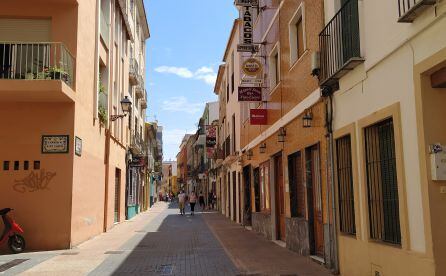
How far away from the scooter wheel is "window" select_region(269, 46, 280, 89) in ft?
28.2

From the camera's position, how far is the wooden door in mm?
15195

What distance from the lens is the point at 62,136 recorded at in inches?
537

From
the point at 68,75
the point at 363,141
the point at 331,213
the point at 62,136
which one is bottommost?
the point at 331,213

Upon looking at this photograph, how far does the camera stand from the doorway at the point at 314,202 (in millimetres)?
11020

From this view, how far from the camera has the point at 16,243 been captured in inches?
501

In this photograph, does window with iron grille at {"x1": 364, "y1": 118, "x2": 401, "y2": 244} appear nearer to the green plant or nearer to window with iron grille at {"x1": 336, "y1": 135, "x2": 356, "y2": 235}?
window with iron grille at {"x1": 336, "y1": 135, "x2": 356, "y2": 235}

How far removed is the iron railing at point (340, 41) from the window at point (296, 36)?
2521 mm

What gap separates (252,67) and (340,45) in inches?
291

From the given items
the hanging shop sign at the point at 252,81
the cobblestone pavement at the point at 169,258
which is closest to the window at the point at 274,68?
the hanging shop sign at the point at 252,81

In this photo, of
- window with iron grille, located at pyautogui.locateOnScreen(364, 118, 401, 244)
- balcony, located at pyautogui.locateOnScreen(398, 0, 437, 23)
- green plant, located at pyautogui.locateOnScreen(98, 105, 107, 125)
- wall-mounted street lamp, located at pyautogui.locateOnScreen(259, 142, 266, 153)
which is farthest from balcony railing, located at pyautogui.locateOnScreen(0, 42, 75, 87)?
balcony, located at pyautogui.locateOnScreen(398, 0, 437, 23)

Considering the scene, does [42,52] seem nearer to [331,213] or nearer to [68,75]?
[68,75]

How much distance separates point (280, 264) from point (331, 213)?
6.25 ft

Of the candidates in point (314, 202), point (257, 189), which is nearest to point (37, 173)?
point (314, 202)

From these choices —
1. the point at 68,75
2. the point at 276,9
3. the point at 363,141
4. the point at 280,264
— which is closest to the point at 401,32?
the point at 363,141
